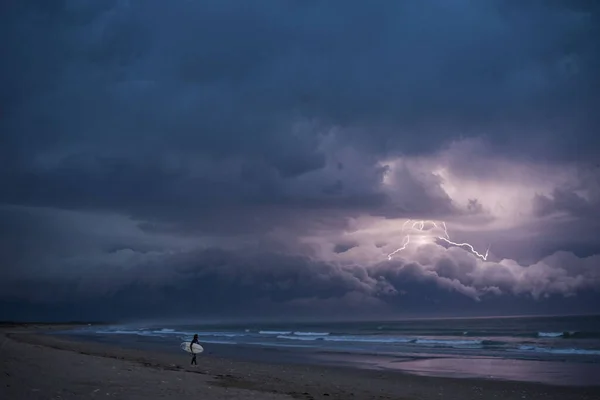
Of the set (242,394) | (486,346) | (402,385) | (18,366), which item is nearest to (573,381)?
(402,385)

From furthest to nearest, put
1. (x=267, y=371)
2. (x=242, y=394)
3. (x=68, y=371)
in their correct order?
(x=267, y=371)
(x=68, y=371)
(x=242, y=394)

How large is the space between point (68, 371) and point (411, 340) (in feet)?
149

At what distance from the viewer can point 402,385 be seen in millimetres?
22219

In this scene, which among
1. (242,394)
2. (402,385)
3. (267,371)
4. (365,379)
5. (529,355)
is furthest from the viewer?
(529,355)

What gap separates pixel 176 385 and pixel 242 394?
231 centimetres

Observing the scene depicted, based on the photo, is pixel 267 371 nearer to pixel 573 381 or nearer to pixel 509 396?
pixel 509 396

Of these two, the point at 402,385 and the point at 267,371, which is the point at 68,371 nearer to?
the point at 267,371

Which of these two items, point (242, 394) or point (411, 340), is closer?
point (242, 394)

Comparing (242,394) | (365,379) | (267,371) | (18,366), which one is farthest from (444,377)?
(18,366)

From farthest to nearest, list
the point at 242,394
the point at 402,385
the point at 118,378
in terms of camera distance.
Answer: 1. the point at 402,385
2. the point at 118,378
3. the point at 242,394

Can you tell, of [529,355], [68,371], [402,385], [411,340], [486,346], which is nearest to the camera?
[68,371]

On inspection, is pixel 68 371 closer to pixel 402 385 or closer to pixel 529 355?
pixel 402 385

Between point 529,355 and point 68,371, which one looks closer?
point 68,371

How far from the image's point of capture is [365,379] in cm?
2430
